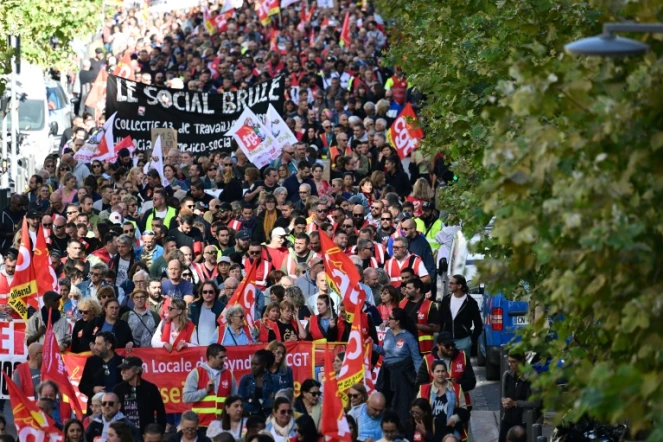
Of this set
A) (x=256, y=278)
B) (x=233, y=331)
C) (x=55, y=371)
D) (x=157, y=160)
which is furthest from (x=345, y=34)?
(x=55, y=371)

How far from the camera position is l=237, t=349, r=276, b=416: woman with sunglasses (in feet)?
48.1

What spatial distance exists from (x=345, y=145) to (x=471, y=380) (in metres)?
12.2

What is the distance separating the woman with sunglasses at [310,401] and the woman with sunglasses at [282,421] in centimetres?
37

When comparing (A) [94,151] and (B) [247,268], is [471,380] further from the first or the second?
(A) [94,151]

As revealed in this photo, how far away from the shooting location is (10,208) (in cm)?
2312

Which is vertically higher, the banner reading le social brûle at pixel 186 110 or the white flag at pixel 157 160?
the banner reading le social brûle at pixel 186 110

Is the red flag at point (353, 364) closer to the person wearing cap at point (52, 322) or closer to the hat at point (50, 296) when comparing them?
the person wearing cap at point (52, 322)

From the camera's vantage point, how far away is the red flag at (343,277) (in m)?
16.6

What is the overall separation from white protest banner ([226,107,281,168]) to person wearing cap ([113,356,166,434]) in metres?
11.8

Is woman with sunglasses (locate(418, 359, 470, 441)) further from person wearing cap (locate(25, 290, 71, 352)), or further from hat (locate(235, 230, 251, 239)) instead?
hat (locate(235, 230, 251, 239))

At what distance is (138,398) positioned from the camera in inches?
573

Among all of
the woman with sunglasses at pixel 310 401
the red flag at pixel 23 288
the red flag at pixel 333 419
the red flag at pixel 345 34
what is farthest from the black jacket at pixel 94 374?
the red flag at pixel 345 34

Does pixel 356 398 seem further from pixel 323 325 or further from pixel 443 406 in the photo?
pixel 323 325

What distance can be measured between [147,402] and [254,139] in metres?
12.5
